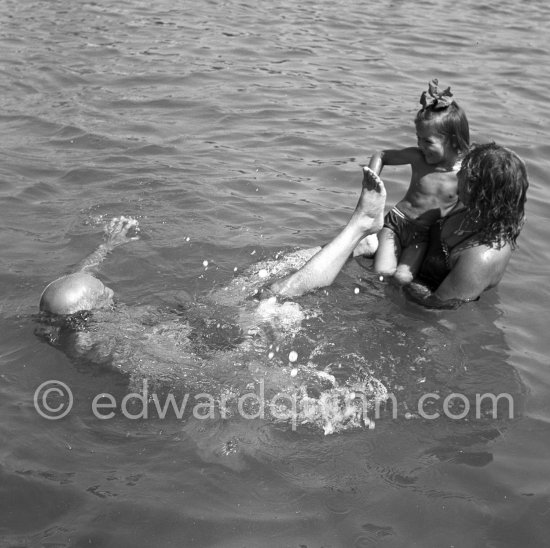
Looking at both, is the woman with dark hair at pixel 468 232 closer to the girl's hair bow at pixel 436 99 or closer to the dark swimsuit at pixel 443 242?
the dark swimsuit at pixel 443 242

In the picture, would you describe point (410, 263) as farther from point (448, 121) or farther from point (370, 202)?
point (448, 121)

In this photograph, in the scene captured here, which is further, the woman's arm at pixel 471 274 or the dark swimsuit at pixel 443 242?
the dark swimsuit at pixel 443 242

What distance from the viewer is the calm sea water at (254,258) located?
12.2ft

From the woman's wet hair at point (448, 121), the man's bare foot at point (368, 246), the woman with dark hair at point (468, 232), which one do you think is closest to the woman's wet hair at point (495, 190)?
the woman with dark hair at point (468, 232)

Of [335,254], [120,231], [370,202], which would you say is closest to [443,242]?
[370,202]

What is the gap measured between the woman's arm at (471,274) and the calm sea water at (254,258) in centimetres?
25

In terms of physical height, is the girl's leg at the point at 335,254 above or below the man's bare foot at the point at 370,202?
below

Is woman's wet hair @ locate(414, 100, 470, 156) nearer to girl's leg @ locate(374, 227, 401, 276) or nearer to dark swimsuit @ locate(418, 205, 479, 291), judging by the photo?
dark swimsuit @ locate(418, 205, 479, 291)

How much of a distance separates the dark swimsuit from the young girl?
0.33 ft

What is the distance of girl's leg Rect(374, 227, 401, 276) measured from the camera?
5848 millimetres

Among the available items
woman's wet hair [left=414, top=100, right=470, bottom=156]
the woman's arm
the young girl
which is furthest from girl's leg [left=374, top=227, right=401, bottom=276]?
woman's wet hair [left=414, top=100, right=470, bottom=156]

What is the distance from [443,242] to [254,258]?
1.46 metres

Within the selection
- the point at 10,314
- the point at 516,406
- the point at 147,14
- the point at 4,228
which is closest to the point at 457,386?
the point at 516,406

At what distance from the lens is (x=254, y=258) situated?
20.0 ft
